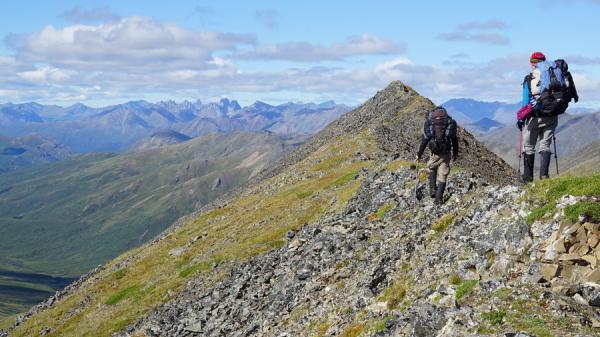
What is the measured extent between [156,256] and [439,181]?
53.8 meters

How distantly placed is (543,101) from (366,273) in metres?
11.9

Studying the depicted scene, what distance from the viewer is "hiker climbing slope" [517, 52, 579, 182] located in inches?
942

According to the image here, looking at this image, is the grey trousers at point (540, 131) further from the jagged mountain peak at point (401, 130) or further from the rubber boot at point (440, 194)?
the jagged mountain peak at point (401, 130)

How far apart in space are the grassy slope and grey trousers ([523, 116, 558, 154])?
2352cm

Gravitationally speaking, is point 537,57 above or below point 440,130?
above

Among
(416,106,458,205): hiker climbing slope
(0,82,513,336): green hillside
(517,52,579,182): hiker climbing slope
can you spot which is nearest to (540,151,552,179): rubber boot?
(517,52,579,182): hiker climbing slope

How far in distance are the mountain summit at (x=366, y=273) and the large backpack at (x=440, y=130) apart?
2995 millimetres

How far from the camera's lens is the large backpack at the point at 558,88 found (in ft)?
78.3

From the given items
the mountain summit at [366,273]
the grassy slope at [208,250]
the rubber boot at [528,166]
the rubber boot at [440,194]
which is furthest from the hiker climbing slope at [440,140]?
the grassy slope at [208,250]

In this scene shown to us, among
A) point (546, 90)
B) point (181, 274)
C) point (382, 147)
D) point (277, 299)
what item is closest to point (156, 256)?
point (181, 274)

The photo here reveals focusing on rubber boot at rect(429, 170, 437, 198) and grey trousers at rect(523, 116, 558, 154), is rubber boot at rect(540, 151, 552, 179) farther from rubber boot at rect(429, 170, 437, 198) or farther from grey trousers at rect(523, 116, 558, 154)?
rubber boot at rect(429, 170, 437, 198)

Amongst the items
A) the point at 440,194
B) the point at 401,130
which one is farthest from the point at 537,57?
the point at 401,130

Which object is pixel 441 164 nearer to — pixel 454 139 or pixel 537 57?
pixel 454 139

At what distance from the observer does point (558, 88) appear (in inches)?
944
